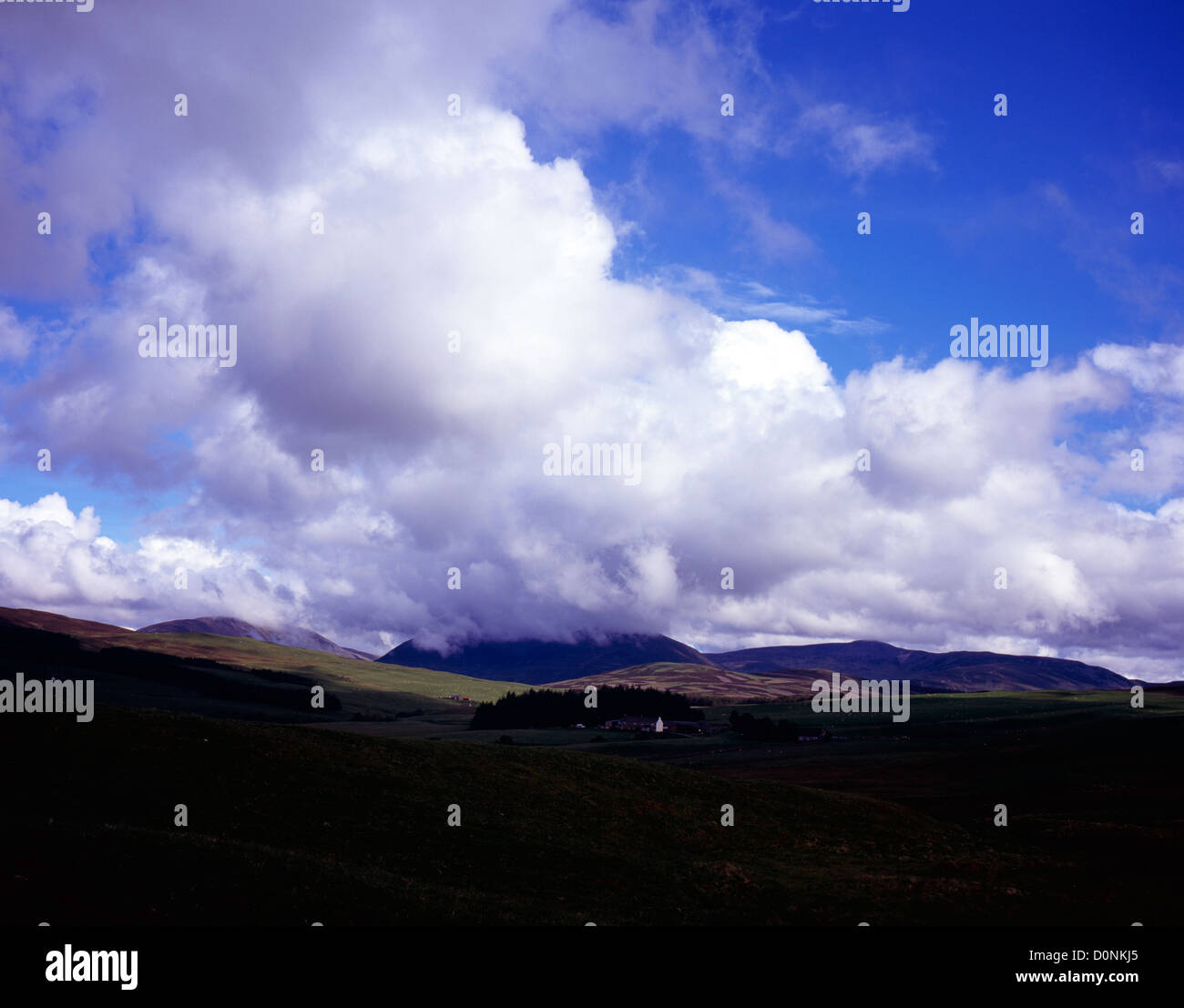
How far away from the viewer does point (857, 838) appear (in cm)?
5672

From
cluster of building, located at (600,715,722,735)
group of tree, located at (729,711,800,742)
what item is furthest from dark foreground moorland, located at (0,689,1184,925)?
cluster of building, located at (600,715,722,735)

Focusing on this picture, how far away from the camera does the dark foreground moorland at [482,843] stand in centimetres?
2853

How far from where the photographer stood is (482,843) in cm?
4181

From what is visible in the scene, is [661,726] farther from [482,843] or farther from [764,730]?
[482,843]

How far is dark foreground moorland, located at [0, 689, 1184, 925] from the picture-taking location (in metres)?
28.5

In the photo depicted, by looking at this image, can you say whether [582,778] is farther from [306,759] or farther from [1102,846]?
[1102,846]

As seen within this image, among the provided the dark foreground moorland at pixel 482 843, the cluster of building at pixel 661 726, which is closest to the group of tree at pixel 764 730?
the cluster of building at pixel 661 726

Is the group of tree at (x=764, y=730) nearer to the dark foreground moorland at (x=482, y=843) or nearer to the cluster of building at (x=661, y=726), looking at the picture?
the cluster of building at (x=661, y=726)

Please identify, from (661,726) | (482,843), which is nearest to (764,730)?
(661,726)

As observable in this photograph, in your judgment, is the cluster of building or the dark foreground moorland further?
the cluster of building

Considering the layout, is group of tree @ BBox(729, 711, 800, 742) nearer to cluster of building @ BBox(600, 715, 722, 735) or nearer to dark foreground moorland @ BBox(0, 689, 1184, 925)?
cluster of building @ BBox(600, 715, 722, 735)

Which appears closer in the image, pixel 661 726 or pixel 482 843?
pixel 482 843

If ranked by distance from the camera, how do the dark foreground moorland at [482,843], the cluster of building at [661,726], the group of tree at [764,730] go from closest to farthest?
Result: the dark foreground moorland at [482,843], the group of tree at [764,730], the cluster of building at [661,726]
